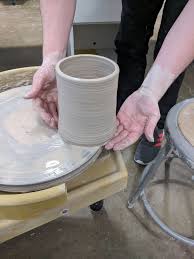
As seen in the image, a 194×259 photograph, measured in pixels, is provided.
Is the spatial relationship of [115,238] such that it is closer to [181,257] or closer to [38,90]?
[181,257]

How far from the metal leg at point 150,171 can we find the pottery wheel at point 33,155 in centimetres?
27

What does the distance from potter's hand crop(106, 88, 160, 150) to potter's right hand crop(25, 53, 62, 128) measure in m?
0.17

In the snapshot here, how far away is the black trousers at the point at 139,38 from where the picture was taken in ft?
3.31

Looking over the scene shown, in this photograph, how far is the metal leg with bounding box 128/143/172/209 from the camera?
1.00 meters

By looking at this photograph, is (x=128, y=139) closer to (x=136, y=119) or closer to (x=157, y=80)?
(x=136, y=119)

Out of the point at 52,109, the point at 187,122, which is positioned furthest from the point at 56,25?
the point at 187,122

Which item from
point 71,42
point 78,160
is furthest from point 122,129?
point 71,42

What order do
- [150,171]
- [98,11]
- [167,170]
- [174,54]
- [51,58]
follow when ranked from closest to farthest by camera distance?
1. [174,54]
2. [51,58]
3. [150,171]
4. [167,170]
5. [98,11]

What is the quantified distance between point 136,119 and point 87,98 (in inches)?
7.9

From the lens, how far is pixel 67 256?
1.09m

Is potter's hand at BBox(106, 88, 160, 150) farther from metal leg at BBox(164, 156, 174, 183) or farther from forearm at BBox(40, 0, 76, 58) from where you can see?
metal leg at BBox(164, 156, 174, 183)

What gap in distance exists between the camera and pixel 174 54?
0.72 m

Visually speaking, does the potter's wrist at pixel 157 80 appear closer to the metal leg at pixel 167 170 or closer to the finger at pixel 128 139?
the finger at pixel 128 139

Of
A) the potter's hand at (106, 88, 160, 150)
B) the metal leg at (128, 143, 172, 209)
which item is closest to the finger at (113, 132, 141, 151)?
the potter's hand at (106, 88, 160, 150)
